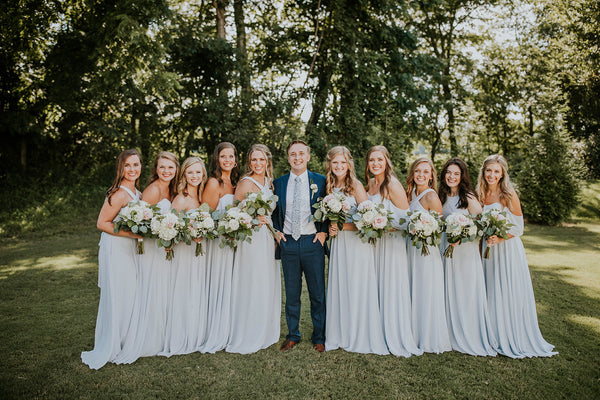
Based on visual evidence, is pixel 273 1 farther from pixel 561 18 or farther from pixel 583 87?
pixel 583 87

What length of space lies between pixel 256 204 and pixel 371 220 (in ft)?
4.68

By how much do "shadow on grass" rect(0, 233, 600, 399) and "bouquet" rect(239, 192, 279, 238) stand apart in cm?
181

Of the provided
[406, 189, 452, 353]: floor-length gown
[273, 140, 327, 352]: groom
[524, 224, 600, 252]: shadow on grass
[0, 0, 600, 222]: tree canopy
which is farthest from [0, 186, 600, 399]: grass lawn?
[0, 0, 600, 222]: tree canopy

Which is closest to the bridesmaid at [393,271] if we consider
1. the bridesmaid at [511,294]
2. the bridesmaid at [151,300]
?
the bridesmaid at [511,294]

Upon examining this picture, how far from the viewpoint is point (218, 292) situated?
554cm

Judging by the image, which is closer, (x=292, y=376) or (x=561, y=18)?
(x=292, y=376)

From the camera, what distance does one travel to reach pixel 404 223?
5.29 meters

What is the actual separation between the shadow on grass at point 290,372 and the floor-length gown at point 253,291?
25 centimetres

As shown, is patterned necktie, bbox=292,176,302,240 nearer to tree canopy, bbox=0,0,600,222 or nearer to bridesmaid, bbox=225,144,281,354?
bridesmaid, bbox=225,144,281,354

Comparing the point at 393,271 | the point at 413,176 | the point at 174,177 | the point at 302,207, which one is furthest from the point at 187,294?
the point at 413,176

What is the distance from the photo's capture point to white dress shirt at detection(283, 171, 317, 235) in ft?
17.5

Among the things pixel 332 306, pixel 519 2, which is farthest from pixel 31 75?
pixel 519 2

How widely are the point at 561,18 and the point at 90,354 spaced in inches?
1086

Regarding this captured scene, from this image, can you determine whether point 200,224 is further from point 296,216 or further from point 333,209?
point 333,209
